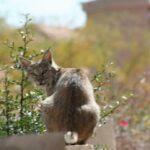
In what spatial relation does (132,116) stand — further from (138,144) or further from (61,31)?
(61,31)

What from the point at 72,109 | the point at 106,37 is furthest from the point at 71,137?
the point at 106,37

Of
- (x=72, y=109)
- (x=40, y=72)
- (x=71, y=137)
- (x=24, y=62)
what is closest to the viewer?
(x=71, y=137)

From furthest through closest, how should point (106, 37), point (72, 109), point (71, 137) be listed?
point (106, 37) < point (72, 109) < point (71, 137)

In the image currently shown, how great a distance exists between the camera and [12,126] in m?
7.32

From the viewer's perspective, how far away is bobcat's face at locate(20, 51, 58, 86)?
738 cm

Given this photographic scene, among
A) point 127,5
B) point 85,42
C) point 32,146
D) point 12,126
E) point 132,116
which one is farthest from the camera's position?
point 127,5

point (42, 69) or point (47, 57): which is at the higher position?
point (47, 57)

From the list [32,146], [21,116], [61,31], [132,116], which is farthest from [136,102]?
[61,31]

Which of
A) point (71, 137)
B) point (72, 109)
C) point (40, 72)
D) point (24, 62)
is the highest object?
point (24, 62)

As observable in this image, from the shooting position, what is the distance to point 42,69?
755cm

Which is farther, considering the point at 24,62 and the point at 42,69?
the point at 42,69

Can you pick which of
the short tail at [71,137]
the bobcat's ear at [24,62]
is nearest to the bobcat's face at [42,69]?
the bobcat's ear at [24,62]

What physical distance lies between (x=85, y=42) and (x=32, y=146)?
67.9 ft

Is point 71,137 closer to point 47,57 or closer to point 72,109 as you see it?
point 72,109
